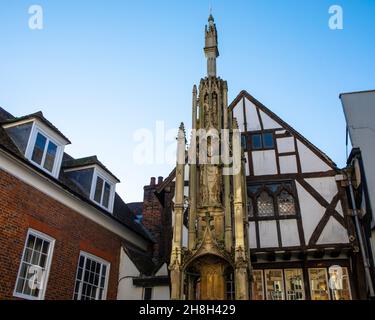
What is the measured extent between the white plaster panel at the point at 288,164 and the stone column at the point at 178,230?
4499 millimetres

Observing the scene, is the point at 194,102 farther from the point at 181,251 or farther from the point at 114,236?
the point at 114,236

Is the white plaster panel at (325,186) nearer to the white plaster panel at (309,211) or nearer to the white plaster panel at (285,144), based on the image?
the white plaster panel at (309,211)

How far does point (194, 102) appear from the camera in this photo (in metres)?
9.54

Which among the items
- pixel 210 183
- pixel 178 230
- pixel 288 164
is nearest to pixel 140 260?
pixel 178 230

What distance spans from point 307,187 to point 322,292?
10.3 feet

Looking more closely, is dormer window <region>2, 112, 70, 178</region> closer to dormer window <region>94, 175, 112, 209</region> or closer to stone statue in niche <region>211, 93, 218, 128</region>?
dormer window <region>94, 175, 112, 209</region>

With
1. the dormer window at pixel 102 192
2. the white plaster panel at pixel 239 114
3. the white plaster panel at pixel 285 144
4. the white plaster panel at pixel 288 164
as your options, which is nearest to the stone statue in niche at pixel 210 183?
the white plaster panel at pixel 288 164

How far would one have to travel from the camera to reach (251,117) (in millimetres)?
13281

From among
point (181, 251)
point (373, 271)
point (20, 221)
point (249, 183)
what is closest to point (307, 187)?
point (249, 183)

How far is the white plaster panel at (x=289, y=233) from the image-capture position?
1083 centimetres

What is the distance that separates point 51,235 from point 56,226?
12.2 inches

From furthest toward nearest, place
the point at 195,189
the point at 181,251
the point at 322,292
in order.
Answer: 1. the point at 322,292
2. the point at 195,189
3. the point at 181,251

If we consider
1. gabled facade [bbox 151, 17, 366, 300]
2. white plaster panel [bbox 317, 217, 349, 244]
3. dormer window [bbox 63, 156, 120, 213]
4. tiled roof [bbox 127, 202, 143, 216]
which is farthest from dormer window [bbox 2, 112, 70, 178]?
tiled roof [bbox 127, 202, 143, 216]
